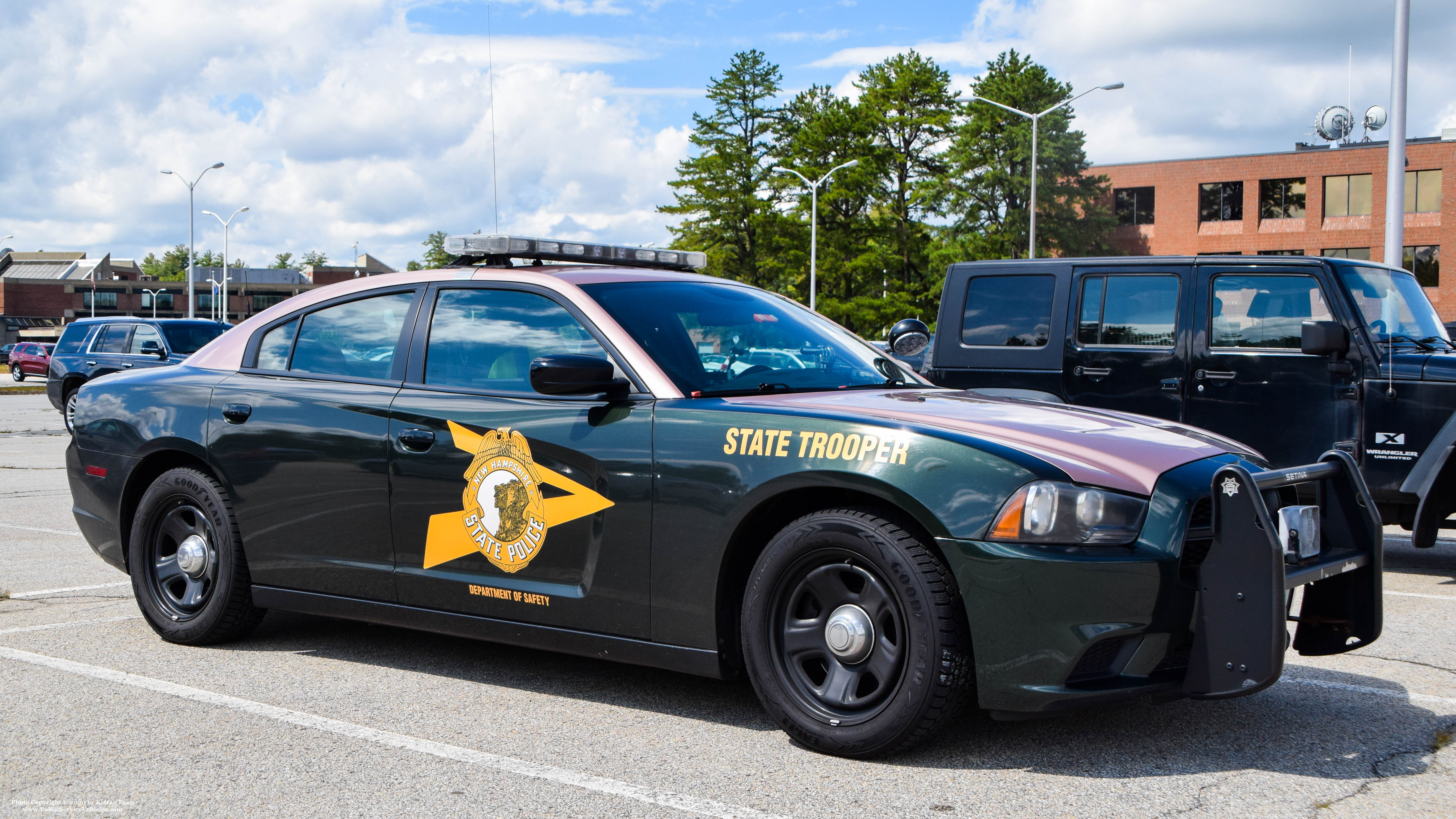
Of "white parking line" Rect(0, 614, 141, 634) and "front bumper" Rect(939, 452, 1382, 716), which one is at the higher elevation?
"front bumper" Rect(939, 452, 1382, 716)

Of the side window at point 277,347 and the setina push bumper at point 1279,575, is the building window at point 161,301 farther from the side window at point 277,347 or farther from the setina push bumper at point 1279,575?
the setina push bumper at point 1279,575

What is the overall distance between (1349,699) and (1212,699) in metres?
1.44

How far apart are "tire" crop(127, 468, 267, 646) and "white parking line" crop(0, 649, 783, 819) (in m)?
0.44

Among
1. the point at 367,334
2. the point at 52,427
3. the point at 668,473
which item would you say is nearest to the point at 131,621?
the point at 367,334

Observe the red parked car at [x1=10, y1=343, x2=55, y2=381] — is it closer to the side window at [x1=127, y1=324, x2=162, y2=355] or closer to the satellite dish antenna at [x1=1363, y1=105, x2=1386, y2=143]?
the side window at [x1=127, y1=324, x2=162, y2=355]

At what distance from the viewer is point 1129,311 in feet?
26.1

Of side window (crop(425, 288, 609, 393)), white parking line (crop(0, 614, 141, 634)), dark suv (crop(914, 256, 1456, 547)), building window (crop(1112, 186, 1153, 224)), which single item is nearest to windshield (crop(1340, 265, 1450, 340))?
dark suv (crop(914, 256, 1456, 547))

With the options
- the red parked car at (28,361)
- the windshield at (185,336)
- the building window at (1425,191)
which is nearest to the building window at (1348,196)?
the building window at (1425,191)

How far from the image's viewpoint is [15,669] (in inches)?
192

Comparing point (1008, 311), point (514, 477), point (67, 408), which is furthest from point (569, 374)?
point (67, 408)

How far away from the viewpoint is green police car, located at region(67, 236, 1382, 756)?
341 centimetres

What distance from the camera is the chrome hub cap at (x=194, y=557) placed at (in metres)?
5.28

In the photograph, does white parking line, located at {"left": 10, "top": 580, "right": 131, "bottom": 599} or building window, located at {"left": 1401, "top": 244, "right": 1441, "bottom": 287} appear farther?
building window, located at {"left": 1401, "top": 244, "right": 1441, "bottom": 287}

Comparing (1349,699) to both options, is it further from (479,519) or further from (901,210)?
(901,210)
